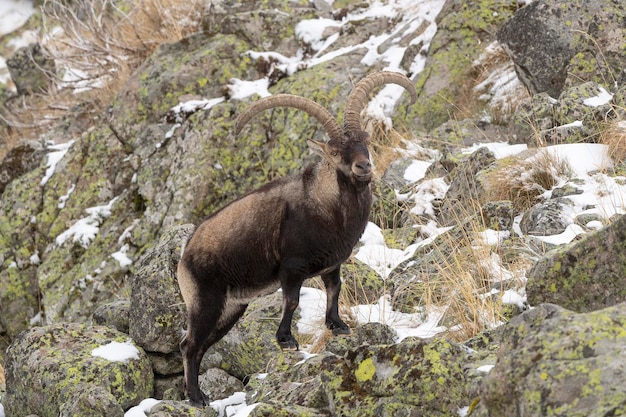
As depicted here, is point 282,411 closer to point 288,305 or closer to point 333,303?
point 288,305

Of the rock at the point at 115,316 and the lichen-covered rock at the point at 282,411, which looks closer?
the lichen-covered rock at the point at 282,411

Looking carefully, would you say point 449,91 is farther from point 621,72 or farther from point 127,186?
point 127,186

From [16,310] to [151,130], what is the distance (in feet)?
10.8

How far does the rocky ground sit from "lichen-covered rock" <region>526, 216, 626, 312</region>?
0.01m

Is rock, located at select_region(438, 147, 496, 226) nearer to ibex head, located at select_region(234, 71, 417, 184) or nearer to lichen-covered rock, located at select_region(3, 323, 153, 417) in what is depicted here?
ibex head, located at select_region(234, 71, 417, 184)

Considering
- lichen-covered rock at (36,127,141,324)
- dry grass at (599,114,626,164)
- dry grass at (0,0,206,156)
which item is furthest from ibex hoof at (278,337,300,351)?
dry grass at (0,0,206,156)

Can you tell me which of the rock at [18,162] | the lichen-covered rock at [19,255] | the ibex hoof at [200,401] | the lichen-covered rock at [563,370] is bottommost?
the lichen-covered rock at [19,255]

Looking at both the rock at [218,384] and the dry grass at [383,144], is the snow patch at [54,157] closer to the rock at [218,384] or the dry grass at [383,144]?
the dry grass at [383,144]

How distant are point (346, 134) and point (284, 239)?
97cm

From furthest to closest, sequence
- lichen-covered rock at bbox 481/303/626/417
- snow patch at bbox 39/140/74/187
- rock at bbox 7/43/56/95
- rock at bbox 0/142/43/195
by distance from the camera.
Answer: rock at bbox 7/43/56/95 < rock at bbox 0/142/43/195 < snow patch at bbox 39/140/74/187 < lichen-covered rock at bbox 481/303/626/417

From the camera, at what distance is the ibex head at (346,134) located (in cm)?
634

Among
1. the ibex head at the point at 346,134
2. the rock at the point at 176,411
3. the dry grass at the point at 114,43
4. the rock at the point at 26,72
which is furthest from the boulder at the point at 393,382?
the rock at the point at 26,72

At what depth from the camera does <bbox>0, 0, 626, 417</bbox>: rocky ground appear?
4.64m

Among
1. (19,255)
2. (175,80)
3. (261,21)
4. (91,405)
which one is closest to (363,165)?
(91,405)
